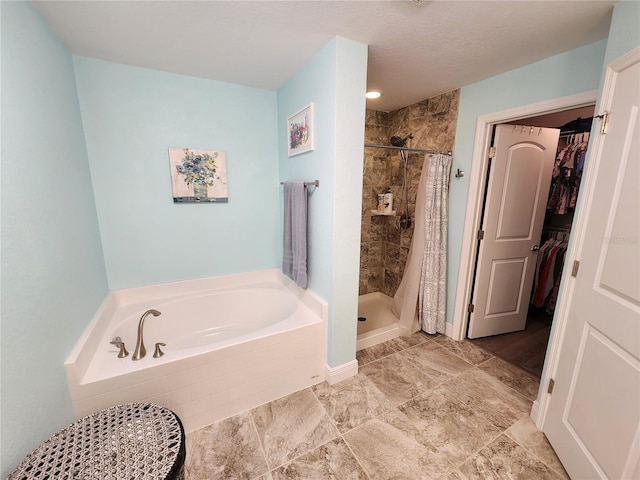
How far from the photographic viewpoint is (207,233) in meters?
2.34

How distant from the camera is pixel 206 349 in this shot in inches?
61.8

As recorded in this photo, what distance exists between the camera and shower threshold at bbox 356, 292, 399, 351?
2434 mm

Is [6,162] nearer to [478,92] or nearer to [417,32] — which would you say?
[417,32]

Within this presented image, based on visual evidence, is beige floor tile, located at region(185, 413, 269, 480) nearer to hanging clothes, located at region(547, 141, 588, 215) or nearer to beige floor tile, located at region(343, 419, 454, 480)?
beige floor tile, located at region(343, 419, 454, 480)

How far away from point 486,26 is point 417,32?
0.35 metres

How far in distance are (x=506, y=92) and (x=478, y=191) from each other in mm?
746

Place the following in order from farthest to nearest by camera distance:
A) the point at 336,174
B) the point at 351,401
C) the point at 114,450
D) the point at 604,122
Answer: the point at 351,401, the point at 336,174, the point at 604,122, the point at 114,450

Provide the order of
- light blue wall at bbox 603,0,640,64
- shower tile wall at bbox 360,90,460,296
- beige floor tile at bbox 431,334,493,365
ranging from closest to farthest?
light blue wall at bbox 603,0,640,64 → beige floor tile at bbox 431,334,493,365 → shower tile wall at bbox 360,90,460,296

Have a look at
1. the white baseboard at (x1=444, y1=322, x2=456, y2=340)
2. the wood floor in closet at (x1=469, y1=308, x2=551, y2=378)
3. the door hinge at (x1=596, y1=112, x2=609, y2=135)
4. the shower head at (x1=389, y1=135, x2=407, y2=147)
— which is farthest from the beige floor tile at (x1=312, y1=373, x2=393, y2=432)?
the shower head at (x1=389, y1=135, x2=407, y2=147)

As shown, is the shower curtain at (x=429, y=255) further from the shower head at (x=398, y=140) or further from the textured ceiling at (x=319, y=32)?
the textured ceiling at (x=319, y=32)

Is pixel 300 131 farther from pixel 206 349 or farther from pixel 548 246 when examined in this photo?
pixel 548 246

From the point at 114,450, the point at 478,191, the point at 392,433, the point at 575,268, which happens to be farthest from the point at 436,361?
the point at 114,450

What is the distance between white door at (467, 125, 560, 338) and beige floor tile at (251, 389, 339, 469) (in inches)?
65.8

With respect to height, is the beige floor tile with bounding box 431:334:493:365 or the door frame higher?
the door frame
